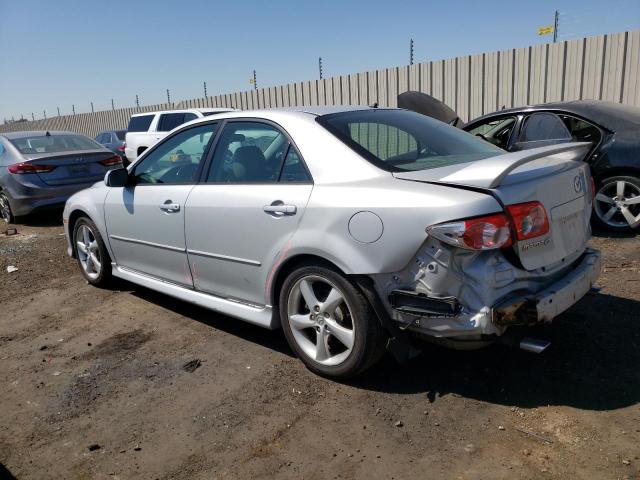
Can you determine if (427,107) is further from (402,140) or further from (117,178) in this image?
(117,178)

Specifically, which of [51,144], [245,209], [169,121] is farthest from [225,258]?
[169,121]

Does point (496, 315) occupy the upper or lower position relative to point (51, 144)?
lower

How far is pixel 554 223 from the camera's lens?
2.73 meters

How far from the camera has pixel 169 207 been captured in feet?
12.8

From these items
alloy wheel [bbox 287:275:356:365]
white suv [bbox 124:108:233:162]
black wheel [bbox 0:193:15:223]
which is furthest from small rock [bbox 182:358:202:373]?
white suv [bbox 124:108:233:162]

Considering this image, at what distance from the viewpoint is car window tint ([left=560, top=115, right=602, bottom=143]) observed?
5.85 meters

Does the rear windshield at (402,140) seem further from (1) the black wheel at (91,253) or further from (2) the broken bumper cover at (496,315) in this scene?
(1) the black wheel at (91,253)

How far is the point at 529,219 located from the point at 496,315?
1.69ft

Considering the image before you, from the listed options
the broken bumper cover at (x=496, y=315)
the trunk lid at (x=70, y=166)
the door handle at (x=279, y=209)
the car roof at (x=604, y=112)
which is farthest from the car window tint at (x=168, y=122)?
the broken bumper cover at (x=496, y=315)

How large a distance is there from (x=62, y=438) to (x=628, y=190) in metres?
5.86

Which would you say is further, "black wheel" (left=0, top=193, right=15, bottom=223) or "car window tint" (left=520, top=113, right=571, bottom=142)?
"black wheel" (left=0, top=193, right=15, bottom=223)

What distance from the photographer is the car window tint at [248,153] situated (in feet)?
11.1

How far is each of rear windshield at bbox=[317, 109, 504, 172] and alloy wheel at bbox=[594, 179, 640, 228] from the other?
296 centimetres

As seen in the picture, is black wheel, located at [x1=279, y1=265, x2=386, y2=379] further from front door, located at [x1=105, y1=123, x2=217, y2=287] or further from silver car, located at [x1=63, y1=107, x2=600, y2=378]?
front door, located at [x1=105, y1=123, x2=217, y2=287]
